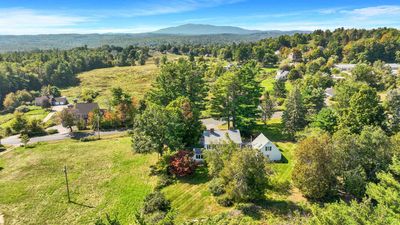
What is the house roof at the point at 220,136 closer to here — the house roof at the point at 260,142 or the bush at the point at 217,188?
the house roof at the point at 260,142

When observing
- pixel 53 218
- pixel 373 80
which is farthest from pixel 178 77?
pixel 373 80

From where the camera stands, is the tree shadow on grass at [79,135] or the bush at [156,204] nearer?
the bush at [156,204]

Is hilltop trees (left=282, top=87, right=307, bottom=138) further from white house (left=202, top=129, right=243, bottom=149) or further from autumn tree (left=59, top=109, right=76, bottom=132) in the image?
autumn tree (left=59, top=109, right=76, bottom=132)

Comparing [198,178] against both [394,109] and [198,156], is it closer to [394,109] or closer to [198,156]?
[198,156]

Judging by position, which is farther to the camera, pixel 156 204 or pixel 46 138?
pixel 46 138

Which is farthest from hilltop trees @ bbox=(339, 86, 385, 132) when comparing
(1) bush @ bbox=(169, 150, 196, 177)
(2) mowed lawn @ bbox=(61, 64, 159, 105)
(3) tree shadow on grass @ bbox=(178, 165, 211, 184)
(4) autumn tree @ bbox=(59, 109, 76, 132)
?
(2) mowed lawn @ bbox=(61, 64, 159, 105)

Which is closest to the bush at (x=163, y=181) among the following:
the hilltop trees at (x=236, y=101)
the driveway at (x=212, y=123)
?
the hilltop trees at (x=236, y=101)

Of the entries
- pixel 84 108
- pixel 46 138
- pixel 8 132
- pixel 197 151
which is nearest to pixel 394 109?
pixel 197 151
